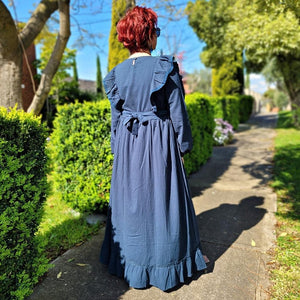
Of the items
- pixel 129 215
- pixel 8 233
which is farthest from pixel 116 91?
pixel 8 233

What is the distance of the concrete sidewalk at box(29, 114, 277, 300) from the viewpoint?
79.7 inches

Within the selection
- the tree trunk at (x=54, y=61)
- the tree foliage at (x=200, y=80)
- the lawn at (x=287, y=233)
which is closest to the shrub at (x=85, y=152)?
the lawn at (x=287, y=233)

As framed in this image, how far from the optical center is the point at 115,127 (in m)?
2.36

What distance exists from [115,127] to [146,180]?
2.10 ft

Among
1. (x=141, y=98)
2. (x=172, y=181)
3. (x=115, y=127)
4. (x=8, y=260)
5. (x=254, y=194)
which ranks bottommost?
(x=254, y=194)

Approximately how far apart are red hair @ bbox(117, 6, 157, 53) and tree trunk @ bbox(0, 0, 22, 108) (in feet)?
12.5

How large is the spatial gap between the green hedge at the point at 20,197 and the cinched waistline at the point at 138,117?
677mm

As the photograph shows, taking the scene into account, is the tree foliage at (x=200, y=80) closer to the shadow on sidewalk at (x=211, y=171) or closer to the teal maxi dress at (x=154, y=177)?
A: the shadow on sidewalk at (x=211, y=171)

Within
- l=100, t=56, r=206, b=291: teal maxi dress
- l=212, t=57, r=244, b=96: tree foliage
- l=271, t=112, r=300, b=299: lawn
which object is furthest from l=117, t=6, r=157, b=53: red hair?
l=212, t=57, r=244, b=96: tree foliage

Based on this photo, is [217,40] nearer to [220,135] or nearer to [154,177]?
[220,135]

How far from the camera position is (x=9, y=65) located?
4984 millimetres

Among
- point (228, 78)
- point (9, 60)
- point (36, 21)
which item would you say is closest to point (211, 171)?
point (9, 60)

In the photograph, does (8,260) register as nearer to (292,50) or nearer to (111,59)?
(111,59)

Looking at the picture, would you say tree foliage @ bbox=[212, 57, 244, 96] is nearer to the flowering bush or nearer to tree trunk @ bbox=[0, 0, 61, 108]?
the flowering bush
